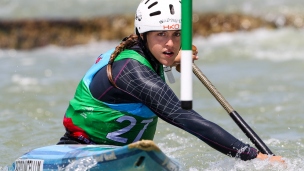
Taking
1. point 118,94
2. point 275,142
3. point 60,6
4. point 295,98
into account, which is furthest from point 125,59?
point 60,6

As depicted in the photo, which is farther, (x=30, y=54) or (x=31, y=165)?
(x=30, y=54)

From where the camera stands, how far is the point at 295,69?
11859 mm

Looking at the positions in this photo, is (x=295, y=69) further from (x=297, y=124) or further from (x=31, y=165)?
(x=31, y=165)

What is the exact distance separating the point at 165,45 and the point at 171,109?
44 centimetres

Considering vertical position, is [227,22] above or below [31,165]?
below

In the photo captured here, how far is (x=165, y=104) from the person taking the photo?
14.7 ft

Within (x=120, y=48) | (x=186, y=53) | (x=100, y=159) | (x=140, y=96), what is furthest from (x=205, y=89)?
(x=186, y=53)

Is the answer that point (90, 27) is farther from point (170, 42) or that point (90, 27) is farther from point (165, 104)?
point (165, 104)

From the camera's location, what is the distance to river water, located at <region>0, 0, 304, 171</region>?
6.45 m

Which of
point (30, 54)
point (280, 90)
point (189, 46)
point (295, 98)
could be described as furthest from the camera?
point (30, 54)

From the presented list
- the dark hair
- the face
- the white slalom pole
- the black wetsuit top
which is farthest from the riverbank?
the white slalom pole

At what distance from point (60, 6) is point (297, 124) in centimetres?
1071

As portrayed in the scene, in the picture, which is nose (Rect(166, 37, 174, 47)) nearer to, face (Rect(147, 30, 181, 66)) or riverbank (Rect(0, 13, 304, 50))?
face (Rect(147, 30, 181, 66))

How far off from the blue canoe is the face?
68 centimetres
